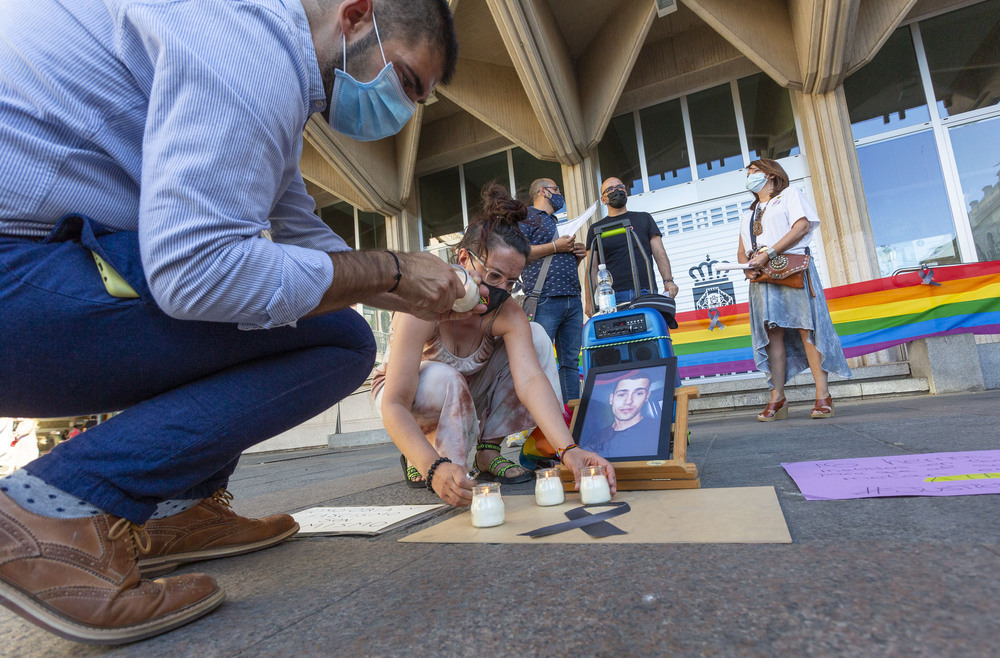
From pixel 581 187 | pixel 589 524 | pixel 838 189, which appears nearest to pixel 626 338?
pixel 589 524

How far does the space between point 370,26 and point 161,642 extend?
1.27m

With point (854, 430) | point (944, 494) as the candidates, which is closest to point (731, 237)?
point (854, 430)

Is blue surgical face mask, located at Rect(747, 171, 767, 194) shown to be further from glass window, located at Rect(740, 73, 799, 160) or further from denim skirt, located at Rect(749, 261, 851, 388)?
glass window, located at Rect(740, 73, 799, 160)

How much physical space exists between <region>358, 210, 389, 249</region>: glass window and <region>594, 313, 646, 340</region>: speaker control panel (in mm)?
9525

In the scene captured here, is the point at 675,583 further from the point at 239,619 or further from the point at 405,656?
the point at 239,619

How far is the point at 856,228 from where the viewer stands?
7559 millimetres

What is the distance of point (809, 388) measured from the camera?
6164 mm

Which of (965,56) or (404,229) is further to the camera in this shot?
(404,229)

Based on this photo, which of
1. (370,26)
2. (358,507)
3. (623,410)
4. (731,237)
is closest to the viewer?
Result: (370,26)

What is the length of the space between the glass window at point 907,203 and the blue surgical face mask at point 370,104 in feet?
28.2

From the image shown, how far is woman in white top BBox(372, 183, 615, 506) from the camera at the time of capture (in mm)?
1868

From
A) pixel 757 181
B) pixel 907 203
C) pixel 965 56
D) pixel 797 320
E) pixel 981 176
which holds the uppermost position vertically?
pixel 965 56

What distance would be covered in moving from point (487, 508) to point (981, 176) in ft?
31.3

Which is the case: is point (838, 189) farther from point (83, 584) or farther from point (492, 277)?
point (83, 584)
